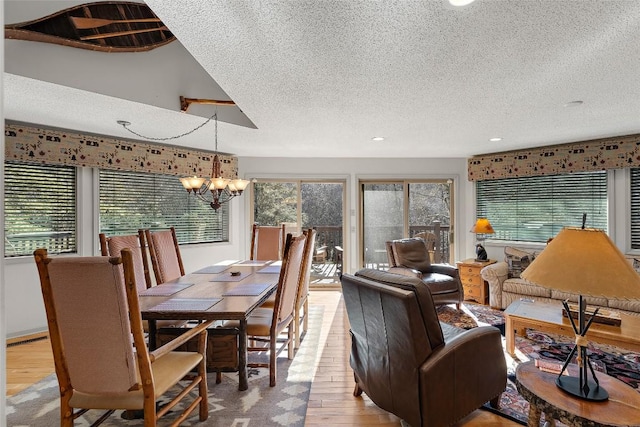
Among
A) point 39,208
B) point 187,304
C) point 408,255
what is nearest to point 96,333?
point 187,304

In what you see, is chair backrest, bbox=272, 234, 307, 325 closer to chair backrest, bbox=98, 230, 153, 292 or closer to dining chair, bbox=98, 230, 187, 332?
dining chair, bbox=98, 230, 187, 332

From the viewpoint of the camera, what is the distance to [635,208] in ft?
13.6

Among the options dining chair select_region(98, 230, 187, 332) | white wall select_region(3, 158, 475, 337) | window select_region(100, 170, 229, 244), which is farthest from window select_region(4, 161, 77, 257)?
white wall select_region(3, 158, 475, 337)

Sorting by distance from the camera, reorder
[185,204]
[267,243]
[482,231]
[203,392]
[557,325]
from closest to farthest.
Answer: [203,392]
[557,325]
[267,243]
[482,231]
[185,204]

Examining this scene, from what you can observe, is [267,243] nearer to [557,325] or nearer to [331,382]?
[331,382]

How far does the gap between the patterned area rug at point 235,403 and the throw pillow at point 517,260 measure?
3176 mm

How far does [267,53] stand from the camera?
1965 millimetres

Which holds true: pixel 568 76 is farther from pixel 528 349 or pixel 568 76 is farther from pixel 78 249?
pixel 78 249

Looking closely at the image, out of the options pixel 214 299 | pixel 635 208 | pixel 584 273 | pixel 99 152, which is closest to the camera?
pixel 584 273

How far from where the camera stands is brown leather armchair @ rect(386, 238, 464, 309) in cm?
406

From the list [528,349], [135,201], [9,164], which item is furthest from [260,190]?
[528,349]

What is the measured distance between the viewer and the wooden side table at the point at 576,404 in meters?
1.29

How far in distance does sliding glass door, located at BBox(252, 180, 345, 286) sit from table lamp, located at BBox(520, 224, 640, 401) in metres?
4.16

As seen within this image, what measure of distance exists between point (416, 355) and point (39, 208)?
4261 mm
